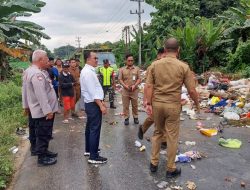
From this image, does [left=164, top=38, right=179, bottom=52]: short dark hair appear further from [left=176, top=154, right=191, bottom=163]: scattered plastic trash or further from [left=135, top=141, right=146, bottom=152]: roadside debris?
[left=135, top=141, right=146, bottom=152]: roadside debris

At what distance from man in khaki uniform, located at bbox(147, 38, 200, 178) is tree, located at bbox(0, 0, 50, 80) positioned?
1040 cm

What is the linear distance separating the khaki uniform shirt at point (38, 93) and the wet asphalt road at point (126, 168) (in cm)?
103

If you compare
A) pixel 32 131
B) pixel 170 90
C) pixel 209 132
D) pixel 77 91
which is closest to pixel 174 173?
pixel 170 90

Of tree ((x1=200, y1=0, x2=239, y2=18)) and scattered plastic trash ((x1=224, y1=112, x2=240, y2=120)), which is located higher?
tree ((x1=200, y1=0, x2=239, y2=18))

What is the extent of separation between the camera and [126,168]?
627 cm

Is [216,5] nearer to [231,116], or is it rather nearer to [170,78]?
[231,116]

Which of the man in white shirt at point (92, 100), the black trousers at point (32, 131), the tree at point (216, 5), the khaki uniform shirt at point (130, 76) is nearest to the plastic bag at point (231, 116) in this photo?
the khaki uniform shirt at point (130, 76)

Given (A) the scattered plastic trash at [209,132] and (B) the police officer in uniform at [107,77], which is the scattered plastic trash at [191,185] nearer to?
(A) the scattered plastic trash at [209,132]

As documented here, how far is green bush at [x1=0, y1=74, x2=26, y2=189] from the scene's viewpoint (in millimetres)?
6014

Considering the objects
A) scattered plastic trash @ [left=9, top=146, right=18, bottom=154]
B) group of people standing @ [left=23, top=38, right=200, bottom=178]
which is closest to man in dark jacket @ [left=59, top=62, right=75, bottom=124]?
scattered plastic trash @ [left=9, top=146, right=18, bottom=154]

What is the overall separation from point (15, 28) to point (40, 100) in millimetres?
11232

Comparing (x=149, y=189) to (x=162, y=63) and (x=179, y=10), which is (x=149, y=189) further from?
(x=179, y=10)

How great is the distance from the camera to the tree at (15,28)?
14812 millimetres

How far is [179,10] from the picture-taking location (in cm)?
3133
